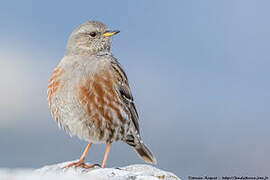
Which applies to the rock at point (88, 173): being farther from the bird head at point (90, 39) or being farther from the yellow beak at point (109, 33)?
the yellow beak at point (109, 33)

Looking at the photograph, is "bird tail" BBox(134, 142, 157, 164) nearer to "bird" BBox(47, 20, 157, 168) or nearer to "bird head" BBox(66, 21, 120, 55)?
"bird" BBox(47, 20, 157, 168)

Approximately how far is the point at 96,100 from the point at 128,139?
160 centimetres

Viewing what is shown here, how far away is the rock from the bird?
14.5 inches

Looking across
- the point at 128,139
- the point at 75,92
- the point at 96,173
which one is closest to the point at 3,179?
the point at 96,173

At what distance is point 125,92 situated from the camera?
9.90 metres

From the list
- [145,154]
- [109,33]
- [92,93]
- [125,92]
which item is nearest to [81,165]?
[92,93]

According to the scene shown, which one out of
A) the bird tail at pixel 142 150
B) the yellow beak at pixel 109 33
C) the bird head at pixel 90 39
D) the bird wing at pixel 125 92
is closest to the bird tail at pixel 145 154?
the bird tail at pixel 142 150

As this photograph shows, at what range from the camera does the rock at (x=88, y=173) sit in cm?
596

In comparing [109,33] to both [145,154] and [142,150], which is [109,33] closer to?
[142,150]

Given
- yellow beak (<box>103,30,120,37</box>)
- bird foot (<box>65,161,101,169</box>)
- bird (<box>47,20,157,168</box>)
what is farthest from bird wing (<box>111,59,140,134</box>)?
bird foot (<box>65,161,101,169</box>)

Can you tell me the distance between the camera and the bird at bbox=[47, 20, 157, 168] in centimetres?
911

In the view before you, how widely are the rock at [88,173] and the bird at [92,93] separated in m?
0.37

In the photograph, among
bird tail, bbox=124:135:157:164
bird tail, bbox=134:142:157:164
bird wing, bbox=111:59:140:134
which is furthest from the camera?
bird tail, bbox=134:142:157:164

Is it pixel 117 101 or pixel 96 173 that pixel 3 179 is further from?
pixel 117 101
